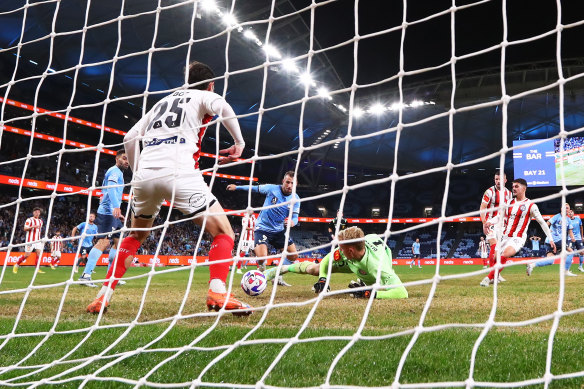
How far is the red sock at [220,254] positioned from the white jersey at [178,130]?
55 cm

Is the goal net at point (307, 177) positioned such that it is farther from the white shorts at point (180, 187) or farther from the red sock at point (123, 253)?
the red sock at point (123, 253)

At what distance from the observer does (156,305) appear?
158 inches

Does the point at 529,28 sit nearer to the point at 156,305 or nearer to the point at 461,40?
the point at 461,40

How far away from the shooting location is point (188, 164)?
3137 millimetres

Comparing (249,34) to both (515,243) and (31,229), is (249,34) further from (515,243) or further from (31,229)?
(515,243)

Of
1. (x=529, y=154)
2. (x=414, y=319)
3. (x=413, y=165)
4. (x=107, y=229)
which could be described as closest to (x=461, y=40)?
(x=529, y=154)

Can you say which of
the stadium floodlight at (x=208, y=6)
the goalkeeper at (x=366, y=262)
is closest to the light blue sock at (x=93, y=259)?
the goalkeeper at (x=366, y=262)

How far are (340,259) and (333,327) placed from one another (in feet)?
6.75

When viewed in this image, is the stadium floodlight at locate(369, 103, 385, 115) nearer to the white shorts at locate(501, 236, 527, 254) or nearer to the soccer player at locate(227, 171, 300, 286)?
the soccer player at locate(227, 171, 300, 286)

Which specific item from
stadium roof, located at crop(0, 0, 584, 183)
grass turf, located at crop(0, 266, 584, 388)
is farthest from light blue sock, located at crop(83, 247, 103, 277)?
stadium roof, located at crop(0, 0, 584, 183)

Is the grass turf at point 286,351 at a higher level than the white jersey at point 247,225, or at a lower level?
lower

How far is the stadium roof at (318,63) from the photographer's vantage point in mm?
16766

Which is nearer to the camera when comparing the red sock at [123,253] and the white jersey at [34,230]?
the red sock at [123,253]

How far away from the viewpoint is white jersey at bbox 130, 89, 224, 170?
10.2 feet
